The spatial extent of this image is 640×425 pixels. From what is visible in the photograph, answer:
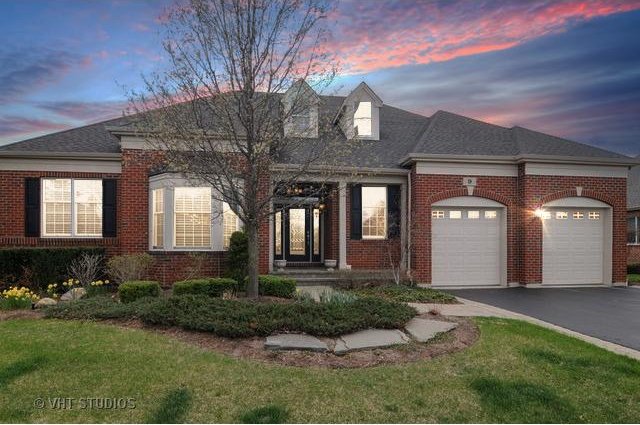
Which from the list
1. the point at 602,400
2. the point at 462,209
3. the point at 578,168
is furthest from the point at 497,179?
the point at 602,400

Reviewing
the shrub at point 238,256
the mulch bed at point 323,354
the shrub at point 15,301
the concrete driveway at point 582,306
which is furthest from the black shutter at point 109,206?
the concrete driveway at point 582,306

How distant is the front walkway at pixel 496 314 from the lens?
21.7 ft

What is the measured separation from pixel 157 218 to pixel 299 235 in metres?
4.91

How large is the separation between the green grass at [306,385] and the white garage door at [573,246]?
27.7 ft

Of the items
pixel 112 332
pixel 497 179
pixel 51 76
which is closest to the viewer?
pixel 112 332

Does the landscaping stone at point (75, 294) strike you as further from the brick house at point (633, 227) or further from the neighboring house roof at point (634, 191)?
the neighboring house roof at point (634, 191)

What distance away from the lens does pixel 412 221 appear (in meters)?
13.7

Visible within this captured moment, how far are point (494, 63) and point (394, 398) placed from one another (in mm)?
11133

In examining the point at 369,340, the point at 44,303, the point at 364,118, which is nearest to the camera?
the point at 369,340

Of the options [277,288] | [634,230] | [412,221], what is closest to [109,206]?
[277,288]

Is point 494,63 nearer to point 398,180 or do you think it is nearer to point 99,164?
point 398,180

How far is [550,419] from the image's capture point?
4.12 m

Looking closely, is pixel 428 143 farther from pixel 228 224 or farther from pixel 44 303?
pixel 44 303

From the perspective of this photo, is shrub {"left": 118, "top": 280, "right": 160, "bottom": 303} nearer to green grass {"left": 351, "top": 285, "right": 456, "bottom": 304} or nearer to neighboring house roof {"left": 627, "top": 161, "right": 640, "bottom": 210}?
green grass {"left": 351, "top": 285, "right": 456, "bottom": 304}
